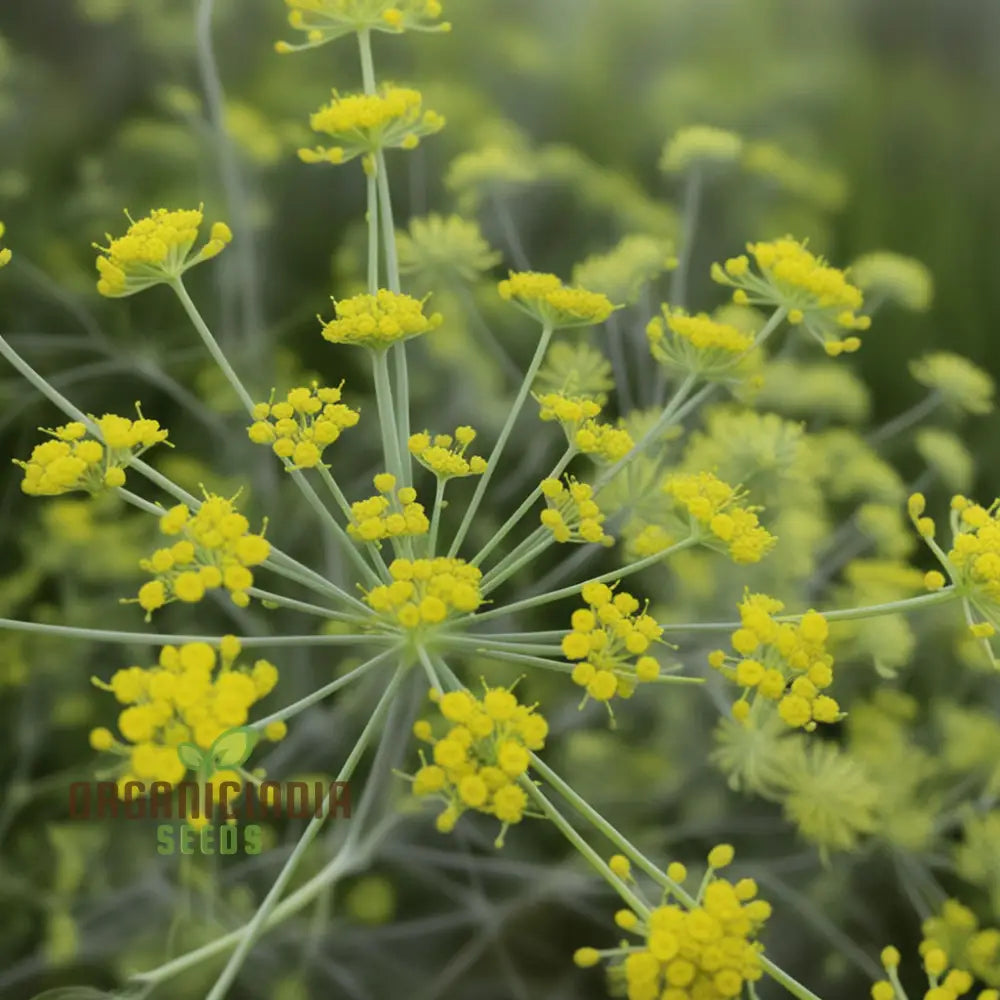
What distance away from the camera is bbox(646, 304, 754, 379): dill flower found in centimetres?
44

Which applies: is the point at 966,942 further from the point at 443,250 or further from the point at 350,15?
the point at 350,15

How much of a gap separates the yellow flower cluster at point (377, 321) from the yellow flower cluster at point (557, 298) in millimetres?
55

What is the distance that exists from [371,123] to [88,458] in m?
0.19

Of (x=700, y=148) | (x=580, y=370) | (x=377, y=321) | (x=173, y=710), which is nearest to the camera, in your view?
(x=173, y=710)

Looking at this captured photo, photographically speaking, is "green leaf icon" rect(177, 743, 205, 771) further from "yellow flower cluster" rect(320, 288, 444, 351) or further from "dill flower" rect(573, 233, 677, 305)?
"dill flower" rect(573, 233, 677, 305)

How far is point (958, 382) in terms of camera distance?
735 mm

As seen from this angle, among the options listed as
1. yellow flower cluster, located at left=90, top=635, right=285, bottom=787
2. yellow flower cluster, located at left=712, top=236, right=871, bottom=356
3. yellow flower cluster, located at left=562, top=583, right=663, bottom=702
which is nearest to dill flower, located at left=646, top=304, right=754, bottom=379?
yellow flower cluster, located at left=712, top=236, right=871, bottom=356

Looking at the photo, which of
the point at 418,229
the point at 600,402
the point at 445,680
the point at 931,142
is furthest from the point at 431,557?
the point at 931,142

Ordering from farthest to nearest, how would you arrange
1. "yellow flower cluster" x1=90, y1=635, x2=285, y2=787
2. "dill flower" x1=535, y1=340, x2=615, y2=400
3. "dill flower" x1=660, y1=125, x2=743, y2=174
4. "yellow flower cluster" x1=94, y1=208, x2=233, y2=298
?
"dill flower" x1=660, y1=125, x2=743, y2=174
"dill flower" x1=535, y1=340, x2=615, y2=400
"yellow flower cluster" x1=94, y1=208, x2=233, y2=298
"yellow flower cluster" x1=90, y1=635, x2=285, y2=787

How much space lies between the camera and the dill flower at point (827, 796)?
589 mm

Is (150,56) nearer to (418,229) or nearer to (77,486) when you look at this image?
(418,229)

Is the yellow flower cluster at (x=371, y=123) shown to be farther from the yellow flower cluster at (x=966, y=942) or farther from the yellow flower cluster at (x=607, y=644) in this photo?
the yellow flower cluster at (x=966, y=942)

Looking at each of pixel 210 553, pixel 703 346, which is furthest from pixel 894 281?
pixel 210 553

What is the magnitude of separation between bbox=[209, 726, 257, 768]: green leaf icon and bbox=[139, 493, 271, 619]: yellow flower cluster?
4cm
